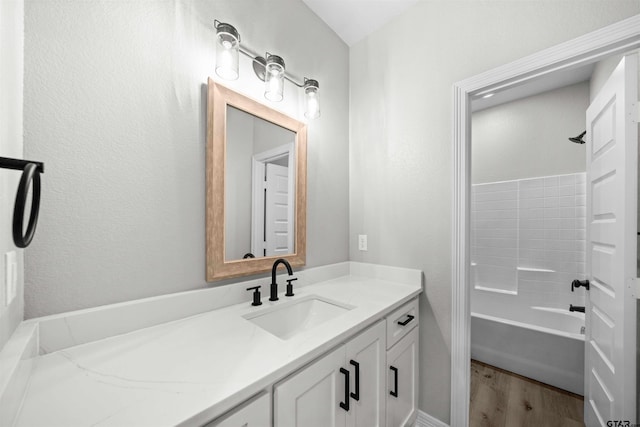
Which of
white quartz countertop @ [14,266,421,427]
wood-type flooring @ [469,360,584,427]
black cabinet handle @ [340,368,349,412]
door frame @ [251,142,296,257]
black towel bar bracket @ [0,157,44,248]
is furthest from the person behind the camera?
wood-type flooring @ [469,360,584,427]

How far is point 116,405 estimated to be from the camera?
54 cm

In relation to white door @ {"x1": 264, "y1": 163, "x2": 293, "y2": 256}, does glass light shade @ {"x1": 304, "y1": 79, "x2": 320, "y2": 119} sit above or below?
above

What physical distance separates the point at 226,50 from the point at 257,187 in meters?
0.62

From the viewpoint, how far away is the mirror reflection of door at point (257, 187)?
1229 mm

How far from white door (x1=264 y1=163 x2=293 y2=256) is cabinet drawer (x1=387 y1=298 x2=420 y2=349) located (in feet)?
2.17

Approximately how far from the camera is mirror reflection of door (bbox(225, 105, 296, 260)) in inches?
48.4

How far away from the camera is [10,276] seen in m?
0.60

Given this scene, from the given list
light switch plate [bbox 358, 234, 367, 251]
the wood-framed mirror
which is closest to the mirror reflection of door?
the wood-framed mirror

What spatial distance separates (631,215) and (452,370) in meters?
1.10

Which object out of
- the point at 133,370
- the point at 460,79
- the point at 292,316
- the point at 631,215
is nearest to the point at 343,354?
the point at 292,316

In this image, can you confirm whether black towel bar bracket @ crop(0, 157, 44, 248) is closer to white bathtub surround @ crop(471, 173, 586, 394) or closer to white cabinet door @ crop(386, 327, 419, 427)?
white cabinet door @ crop(386, 327, 419, 427)

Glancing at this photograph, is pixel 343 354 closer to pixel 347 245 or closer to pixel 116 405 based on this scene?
pixel 116 405

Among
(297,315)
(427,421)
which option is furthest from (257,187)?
(427,421)

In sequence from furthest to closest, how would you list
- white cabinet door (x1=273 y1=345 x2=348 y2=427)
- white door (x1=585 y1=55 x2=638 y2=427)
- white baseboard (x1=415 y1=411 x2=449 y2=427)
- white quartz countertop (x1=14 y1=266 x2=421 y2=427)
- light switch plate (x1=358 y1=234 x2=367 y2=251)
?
light switch plate (x1=358 y1=234 x2=367 y2=251)
white baseboard (x1=415 y1=411 x2=449 y2=427)
white door (x1=585 y1=55 x2=638 y2=427)
white cabinet door (x1=273 y1=345 x2=348 y2=427)
white quartz countertop (x1=14 y1=266 x2=421 y2=427)
